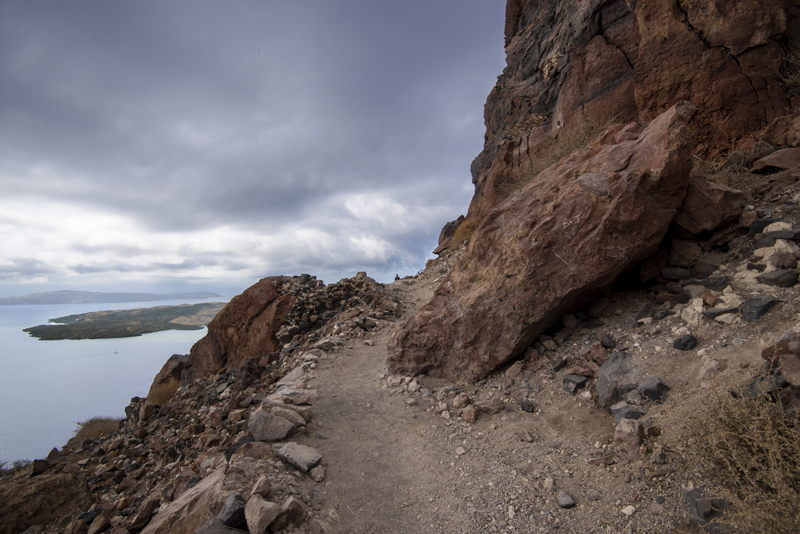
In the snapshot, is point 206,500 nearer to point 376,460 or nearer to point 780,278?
point 376,460

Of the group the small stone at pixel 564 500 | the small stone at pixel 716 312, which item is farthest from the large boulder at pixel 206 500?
the small stone at pixel 716 312

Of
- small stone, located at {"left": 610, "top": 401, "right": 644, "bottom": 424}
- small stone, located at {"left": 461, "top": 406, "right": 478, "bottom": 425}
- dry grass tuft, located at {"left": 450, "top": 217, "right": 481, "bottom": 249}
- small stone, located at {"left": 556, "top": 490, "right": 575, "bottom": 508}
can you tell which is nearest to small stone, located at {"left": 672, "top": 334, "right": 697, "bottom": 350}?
small stone, located at {"left": 610, "top": 401, "right": 644, "bottom": 424}

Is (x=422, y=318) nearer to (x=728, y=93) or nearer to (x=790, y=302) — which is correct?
(x=790, y=302)

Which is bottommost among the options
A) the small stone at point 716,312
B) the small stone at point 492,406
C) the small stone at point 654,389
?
the small stone at point 492,406

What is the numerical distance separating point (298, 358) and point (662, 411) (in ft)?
23.5

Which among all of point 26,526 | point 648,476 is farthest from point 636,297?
point 26,526

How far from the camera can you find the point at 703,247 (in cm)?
507

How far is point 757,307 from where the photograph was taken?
3570 mm

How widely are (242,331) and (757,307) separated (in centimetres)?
1255

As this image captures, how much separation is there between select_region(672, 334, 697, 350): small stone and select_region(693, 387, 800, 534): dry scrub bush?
121 centimetres

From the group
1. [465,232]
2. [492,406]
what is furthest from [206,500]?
[465,232]

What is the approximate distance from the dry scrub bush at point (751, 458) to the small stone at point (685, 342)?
1208 mm

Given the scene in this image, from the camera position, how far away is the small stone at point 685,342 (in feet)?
12.6

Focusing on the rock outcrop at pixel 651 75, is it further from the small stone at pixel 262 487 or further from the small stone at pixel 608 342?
the small stone at pixel 262 487
